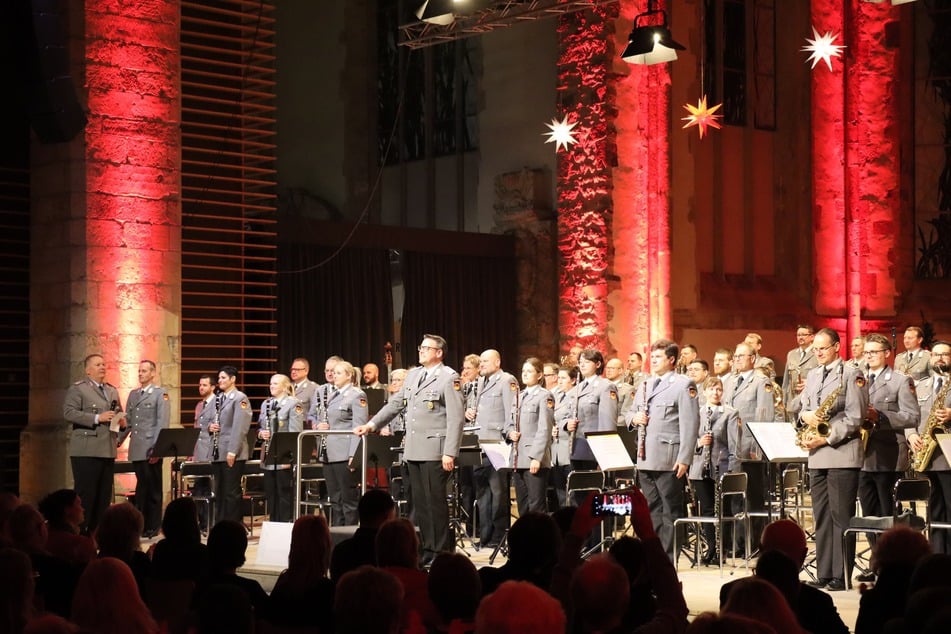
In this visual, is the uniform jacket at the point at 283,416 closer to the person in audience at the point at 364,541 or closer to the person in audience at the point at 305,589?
the person in audience at the point at 364,541

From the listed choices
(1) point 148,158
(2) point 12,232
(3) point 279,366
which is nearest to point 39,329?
(2) point 12,232

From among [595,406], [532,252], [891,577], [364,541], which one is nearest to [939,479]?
[595,406]

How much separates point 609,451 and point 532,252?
9070mm

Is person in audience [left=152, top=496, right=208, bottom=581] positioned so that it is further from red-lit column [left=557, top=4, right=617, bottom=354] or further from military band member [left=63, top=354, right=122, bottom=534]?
red-lit column [left=557, top=4, right=617, bottom=354]

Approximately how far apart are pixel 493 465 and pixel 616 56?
781cm

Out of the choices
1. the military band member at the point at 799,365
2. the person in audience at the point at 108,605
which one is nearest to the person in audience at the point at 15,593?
the person in audience at the point at 108,605

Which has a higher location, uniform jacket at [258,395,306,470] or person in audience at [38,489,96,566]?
uniform jacket at [258,395,306,470]

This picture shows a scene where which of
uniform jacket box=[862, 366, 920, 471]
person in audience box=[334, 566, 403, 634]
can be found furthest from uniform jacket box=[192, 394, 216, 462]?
person in audience box=[334, 566, 403, 634]

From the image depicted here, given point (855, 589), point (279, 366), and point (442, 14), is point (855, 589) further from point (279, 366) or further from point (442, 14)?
point (279, 366)

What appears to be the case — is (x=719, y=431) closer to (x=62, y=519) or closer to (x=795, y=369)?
(x=795, y=369)

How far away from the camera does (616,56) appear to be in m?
17.4

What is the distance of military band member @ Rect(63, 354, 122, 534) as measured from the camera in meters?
11.6

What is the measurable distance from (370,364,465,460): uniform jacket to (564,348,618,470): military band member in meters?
1.86

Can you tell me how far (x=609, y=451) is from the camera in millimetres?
9617
